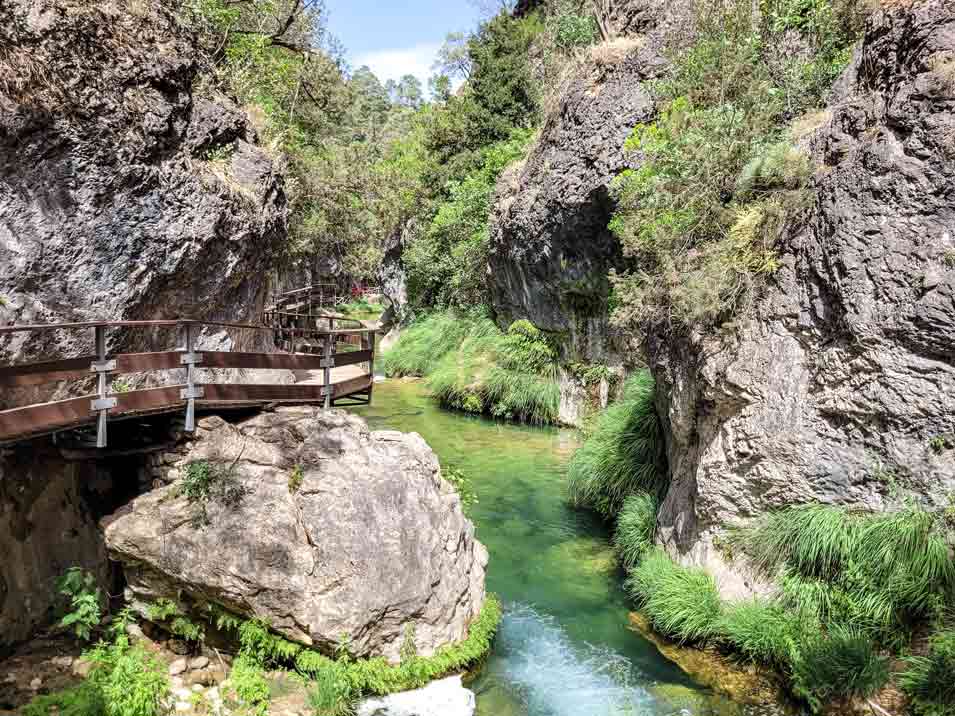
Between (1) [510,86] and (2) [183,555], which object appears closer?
(2) [183,555]

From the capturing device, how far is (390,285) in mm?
33125

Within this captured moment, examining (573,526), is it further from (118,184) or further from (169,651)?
(118,184)

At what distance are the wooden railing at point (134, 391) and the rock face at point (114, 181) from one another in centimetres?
59

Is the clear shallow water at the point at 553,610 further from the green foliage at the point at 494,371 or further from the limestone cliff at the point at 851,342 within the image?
the green foliage at the point at 494,371

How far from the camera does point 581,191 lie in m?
16.9

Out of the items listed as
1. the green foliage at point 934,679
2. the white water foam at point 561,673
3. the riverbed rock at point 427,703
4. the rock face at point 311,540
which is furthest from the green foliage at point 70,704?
the green foliage at point 934,679

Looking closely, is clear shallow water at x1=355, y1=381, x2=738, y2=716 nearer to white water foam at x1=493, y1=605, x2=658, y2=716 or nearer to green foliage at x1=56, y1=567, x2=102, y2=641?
white water foam at x1=493, y1=605, x2=658, y2=716

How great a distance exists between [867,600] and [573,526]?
20.1 ft

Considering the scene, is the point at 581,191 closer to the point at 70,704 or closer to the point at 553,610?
the point at 553,610

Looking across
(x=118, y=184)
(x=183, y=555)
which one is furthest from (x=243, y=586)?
(x=118, y=184)

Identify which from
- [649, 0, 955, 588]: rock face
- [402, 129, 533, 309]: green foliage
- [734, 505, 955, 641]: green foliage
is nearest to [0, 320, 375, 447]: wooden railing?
[649, 0, 955, 588]: rock face

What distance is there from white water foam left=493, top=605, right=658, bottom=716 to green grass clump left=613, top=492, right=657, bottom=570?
6.36 feet

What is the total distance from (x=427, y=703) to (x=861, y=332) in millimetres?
6604

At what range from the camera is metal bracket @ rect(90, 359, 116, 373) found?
6.94 m
